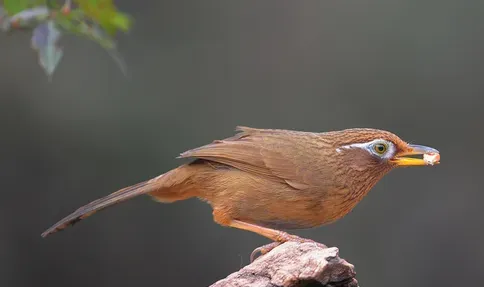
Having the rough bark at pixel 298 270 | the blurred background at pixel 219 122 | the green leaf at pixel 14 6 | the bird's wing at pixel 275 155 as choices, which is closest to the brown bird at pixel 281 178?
the bird's wing at pixel 275 155

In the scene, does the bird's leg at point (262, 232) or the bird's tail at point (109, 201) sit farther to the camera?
the bird's tail at point (109, 201)

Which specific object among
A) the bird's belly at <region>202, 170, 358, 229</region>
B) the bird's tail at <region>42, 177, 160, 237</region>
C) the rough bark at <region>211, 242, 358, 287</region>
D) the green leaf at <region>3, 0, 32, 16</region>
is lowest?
the rough bark at <region>211, 242, 358, 287</region>

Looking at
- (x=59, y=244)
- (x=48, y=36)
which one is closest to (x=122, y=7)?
(x=59, y=244)

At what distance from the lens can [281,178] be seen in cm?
498

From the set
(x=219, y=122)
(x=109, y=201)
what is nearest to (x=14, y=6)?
(x=109, y=201)

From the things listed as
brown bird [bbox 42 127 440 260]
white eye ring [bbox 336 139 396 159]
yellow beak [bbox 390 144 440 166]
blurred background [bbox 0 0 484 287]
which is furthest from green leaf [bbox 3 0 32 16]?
blurred background [bbox 0 0 484 287]

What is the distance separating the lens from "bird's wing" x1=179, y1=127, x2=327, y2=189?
4.96 meters

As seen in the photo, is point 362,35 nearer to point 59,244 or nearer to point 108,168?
point 108,168

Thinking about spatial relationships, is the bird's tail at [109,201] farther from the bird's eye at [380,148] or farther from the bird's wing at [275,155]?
the bird's eye at [380,148]

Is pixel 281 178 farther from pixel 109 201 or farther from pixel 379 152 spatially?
pixel 109 201

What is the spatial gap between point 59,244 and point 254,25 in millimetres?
3237

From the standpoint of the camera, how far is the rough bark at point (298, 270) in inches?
140

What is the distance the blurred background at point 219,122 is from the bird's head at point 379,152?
281cm

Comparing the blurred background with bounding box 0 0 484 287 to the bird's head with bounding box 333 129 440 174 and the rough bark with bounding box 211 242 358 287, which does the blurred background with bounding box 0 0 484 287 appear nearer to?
the bird's head with bounding box 333 129 440 174
